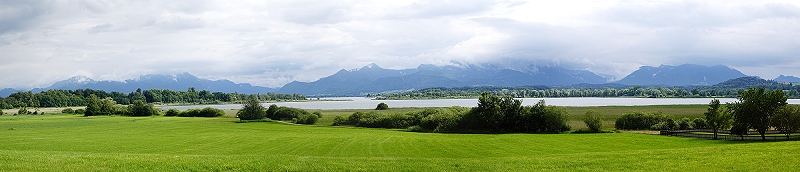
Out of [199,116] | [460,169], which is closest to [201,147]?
[460,169]

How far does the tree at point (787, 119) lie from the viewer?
52281 millimetres

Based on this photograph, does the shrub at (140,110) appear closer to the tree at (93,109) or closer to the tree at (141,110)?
the tree at (141,110)

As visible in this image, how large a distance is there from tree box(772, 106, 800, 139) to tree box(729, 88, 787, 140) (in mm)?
487

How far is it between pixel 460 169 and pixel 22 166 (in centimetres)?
1688

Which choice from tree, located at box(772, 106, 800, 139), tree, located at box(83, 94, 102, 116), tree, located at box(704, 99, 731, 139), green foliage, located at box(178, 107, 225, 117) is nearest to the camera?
tree, located at box(772, 106, 800, 139)

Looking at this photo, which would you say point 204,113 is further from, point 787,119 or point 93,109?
point 787,119

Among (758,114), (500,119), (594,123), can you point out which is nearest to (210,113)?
(500,119)

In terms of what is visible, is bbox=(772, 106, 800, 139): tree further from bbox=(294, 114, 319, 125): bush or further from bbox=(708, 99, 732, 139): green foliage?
bbox=(294, 114, 319, 125): bush

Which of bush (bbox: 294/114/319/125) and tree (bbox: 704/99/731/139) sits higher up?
tree (bbox: 704/99/731/139)

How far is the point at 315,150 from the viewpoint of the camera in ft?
151

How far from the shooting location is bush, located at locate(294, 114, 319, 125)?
10806 centimetres

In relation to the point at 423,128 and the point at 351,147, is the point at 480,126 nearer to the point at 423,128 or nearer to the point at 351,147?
the point at 423,128

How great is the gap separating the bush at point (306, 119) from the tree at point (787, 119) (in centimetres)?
8050

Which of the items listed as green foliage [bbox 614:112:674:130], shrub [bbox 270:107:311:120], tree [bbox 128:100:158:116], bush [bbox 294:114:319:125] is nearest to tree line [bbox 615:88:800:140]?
green foliage [bbox 614:112:674:130]
